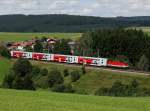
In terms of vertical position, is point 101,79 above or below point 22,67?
below

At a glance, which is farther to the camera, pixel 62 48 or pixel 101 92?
pixel 62 48

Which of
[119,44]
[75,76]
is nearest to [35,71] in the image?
[75,76]

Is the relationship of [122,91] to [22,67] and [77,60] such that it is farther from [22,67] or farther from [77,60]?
[77,60]

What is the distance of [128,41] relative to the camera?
349 feet

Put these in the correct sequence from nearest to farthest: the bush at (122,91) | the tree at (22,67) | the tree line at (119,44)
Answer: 1. the bush at (122,91)
2. the tree at (22,67)
3. the tree line at (119,44)


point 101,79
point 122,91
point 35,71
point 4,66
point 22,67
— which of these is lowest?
point 101,79

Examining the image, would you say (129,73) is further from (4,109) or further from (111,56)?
(4,109)

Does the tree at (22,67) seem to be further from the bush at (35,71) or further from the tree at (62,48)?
the tree at (62,48)

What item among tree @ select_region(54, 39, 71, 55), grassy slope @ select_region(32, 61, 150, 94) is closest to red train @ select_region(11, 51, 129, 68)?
grassy slope @ select_region(32, 61, 150, 94)

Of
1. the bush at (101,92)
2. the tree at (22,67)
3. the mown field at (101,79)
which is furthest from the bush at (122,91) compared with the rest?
the tree at (22,67)

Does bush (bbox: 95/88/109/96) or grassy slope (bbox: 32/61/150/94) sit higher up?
bush (bbox: 95/88/109/96)

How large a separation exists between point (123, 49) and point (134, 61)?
6.03 m

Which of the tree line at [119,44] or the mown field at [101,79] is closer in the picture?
the mown field at [101,79]

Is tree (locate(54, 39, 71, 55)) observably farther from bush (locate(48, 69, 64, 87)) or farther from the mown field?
bush (locate(48, 69, 64, 87))
